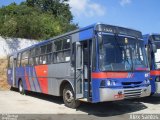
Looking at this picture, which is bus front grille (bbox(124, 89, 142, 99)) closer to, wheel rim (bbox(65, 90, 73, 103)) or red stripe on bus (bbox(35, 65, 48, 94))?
wheel rim (bbox(65, 90, 73, 103))

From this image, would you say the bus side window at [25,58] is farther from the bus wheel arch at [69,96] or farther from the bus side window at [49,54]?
the bus wheel arch at [69,96]

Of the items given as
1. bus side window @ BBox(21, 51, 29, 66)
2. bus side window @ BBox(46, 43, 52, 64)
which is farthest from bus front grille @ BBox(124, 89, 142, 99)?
bus side window @ BBox(21, 51, 29, 66)

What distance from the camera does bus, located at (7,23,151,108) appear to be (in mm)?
9320

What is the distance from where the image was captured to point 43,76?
45.0 ft

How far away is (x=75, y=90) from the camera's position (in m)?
10.5

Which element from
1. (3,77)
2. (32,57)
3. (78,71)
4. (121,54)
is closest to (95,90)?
(78,71)

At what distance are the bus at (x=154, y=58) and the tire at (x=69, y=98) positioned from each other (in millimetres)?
3380

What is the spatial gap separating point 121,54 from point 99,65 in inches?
39.7

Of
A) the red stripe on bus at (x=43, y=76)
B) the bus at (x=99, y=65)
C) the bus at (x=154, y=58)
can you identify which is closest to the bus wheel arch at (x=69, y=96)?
the bus at (x=99, y=65)

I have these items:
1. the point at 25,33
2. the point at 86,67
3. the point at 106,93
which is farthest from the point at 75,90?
the point at 25,33

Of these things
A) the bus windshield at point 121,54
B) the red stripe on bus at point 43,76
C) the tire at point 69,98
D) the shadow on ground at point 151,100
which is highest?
the bus windshield at point 121,54

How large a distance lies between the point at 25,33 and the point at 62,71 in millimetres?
24205

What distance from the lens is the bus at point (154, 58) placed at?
11.7 m

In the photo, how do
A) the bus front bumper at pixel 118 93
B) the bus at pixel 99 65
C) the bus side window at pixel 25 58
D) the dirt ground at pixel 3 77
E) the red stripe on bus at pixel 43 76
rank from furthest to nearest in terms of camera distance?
the dirt ground at pixel 3 77 < the bus side window at pixel 25 58 < the red stripe on bus at pixel 43 76 < the bus at pixel 99 65 < the bus front bumper at pixel 118 93
